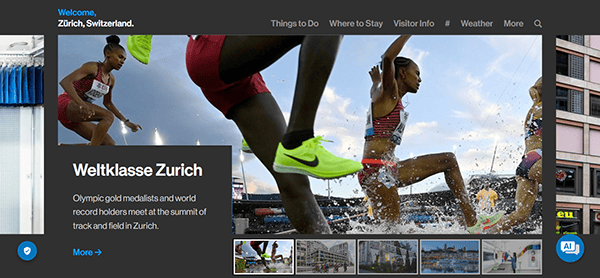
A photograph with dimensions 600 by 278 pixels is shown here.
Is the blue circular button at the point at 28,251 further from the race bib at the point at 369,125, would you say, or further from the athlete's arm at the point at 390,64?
the athlete's arm at the point at 390,64

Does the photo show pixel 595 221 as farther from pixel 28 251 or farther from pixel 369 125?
pixel 28 251

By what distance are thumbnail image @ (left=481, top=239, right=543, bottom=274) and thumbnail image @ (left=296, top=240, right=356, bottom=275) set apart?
1.21 meters

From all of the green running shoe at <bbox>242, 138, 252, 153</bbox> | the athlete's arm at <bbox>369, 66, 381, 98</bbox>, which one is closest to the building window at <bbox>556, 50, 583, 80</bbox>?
the athlete's arm at <bbox>369, 66, 381, 98</bbox>

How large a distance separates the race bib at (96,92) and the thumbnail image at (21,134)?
3.65ft

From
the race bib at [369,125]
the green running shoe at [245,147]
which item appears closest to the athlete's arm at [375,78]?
the race bib at [369,125]

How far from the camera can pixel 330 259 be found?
14.3 feet

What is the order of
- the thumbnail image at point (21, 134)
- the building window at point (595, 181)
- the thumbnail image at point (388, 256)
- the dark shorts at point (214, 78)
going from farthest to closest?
the building window at point (595, 181) → the thumbnail image at point (21, 134) → the thumbnail image at point (388, 256) → the dark shorts at point (214, 78)

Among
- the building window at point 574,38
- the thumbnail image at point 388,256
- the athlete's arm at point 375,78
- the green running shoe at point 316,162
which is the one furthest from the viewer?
the building window at point 574,38

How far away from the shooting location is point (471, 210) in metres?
4.60

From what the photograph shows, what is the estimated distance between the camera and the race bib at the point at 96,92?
14.4ft

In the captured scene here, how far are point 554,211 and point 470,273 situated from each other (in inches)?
38.8

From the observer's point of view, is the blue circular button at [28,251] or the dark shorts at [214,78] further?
the blue circular button at [28,251]

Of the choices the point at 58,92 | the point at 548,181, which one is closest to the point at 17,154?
the point at 58,92

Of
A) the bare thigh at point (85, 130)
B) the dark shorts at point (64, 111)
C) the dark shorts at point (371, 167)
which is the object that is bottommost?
the dark shorts at point (371, 167)
